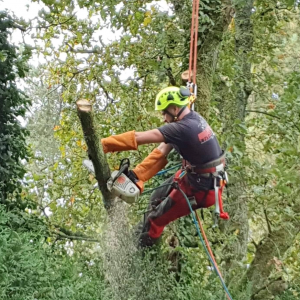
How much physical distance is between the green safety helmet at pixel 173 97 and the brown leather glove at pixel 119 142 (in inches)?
23.1

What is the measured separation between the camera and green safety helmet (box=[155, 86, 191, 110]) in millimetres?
4430

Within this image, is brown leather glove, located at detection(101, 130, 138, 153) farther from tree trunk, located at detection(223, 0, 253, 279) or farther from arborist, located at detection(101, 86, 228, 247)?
tree trunk, located at detection(223, 0, 253, 279)

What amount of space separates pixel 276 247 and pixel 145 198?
150 cm

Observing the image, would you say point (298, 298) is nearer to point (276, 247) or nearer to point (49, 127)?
point (276, 247)

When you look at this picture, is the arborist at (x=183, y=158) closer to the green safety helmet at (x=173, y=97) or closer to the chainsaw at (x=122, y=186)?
the green safety helmet at (x=173, y=97)

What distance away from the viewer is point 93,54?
24.7 ft

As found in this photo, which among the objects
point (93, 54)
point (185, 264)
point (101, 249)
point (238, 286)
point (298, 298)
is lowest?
point (298, 298)

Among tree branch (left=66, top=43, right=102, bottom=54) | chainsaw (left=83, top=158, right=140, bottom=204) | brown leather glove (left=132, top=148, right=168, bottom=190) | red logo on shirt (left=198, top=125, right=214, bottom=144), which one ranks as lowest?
brown leather glove (left=132, top=148, right=168, bottom=190)

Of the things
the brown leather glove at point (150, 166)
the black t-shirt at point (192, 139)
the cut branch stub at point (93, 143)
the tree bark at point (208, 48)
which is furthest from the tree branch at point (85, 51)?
the cut branch stub at point (93, 143)

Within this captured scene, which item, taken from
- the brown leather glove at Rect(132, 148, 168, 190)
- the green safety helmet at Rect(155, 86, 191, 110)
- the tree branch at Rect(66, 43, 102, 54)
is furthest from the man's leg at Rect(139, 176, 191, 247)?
the tree branch at Rect(66, 43, 102, 54)

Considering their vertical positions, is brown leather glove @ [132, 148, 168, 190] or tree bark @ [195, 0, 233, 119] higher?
tree bark @ [195, 0, 233, 119]

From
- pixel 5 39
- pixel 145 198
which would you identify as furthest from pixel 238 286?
pixel 5 39

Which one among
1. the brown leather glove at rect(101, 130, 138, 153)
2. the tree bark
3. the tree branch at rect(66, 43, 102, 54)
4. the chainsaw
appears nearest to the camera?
the brown leather glove at rect(101, 130, 138, 153)

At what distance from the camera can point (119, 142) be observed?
13.0 ft
